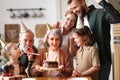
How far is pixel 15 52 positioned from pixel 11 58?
4 centimetres

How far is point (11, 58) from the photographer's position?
139 centimetres

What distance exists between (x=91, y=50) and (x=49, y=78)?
297 mm

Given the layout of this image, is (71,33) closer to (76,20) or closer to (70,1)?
(76,20)

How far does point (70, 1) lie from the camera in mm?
1381

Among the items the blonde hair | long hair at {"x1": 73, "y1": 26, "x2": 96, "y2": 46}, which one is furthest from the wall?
long hair at {"x1": 73, "y1": 26, "x2": 96, "y2": 46}

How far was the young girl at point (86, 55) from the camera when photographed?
1.32 m

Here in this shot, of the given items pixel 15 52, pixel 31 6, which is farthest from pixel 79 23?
pixel 31 6

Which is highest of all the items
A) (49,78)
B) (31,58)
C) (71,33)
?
(71,33)

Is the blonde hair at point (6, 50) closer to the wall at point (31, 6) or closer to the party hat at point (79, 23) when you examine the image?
the party hat at point (79, 23)

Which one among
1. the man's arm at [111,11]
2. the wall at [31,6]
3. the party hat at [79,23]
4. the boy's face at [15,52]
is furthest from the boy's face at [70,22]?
the wall at [31,6]

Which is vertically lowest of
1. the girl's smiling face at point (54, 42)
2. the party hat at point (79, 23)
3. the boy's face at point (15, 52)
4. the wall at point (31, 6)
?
the boy's face at point (15, 52)

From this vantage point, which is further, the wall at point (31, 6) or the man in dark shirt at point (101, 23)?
the wall at point (31, 6)

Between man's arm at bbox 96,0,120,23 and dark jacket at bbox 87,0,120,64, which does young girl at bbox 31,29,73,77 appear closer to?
dark jacket at bbox 87,0,120,64

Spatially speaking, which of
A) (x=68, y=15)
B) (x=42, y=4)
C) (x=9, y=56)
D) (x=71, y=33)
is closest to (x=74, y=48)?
(x=71, y=33)
